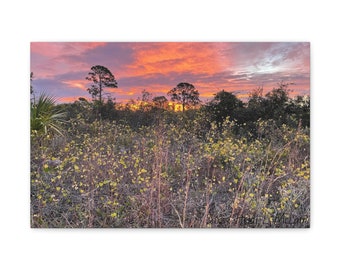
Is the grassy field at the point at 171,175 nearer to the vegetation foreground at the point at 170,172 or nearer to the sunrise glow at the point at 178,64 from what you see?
the vegetation foreground at the point at 170,172

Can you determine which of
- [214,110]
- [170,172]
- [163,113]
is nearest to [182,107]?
[163,113]

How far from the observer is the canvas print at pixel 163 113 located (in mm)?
3445

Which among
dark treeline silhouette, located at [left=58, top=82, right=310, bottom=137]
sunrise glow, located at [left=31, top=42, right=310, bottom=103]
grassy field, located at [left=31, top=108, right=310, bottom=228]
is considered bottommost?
grassy field, located at [left=31, top=108, right=310, bottom=228]

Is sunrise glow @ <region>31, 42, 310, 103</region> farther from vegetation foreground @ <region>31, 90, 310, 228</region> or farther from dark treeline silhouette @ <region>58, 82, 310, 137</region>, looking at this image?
vegetation foreground @ <region>31, 90, 310, 228</region>

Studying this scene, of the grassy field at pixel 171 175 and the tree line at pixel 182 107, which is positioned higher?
the tree line at pixel 182 107

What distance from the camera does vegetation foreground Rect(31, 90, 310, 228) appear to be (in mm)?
3441

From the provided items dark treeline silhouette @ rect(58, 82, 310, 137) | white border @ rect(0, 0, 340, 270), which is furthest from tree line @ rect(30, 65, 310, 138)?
white border @ rect(0, 0, 340, 270)
